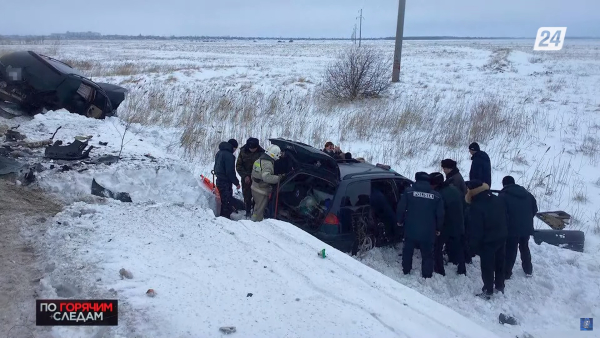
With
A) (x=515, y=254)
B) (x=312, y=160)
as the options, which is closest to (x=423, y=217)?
(x=515, y=254)

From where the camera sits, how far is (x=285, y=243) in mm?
5262

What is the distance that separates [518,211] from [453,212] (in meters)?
0.81

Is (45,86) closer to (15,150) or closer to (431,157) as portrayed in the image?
(15,150)

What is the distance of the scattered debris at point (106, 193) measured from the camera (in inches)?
258

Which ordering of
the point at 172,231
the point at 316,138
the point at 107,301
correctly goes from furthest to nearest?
the point at 316,138 → the point at 172,231 → the point at 107,301

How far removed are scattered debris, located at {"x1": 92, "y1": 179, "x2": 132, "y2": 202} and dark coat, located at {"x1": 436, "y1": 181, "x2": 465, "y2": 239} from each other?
4223mm

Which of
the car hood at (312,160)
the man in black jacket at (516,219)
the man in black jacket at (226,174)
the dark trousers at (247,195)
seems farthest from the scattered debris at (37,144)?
the man in black jacket at (516,219)

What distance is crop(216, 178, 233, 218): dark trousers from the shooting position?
25.4 feet

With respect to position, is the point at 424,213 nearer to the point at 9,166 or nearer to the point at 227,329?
the point at 227,329

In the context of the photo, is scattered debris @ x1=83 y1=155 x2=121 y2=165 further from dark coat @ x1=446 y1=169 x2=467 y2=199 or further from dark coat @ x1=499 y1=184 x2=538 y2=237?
dark coat @ x1=499 y1=184 x2=538 y2=237

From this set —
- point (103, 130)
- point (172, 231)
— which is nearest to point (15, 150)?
point (103, 130)

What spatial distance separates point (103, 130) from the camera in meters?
10.3

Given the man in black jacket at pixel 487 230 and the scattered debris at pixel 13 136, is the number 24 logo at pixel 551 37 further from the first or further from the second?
the scattered debris at pixel 13 136

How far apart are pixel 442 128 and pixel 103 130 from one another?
874 centimetres
